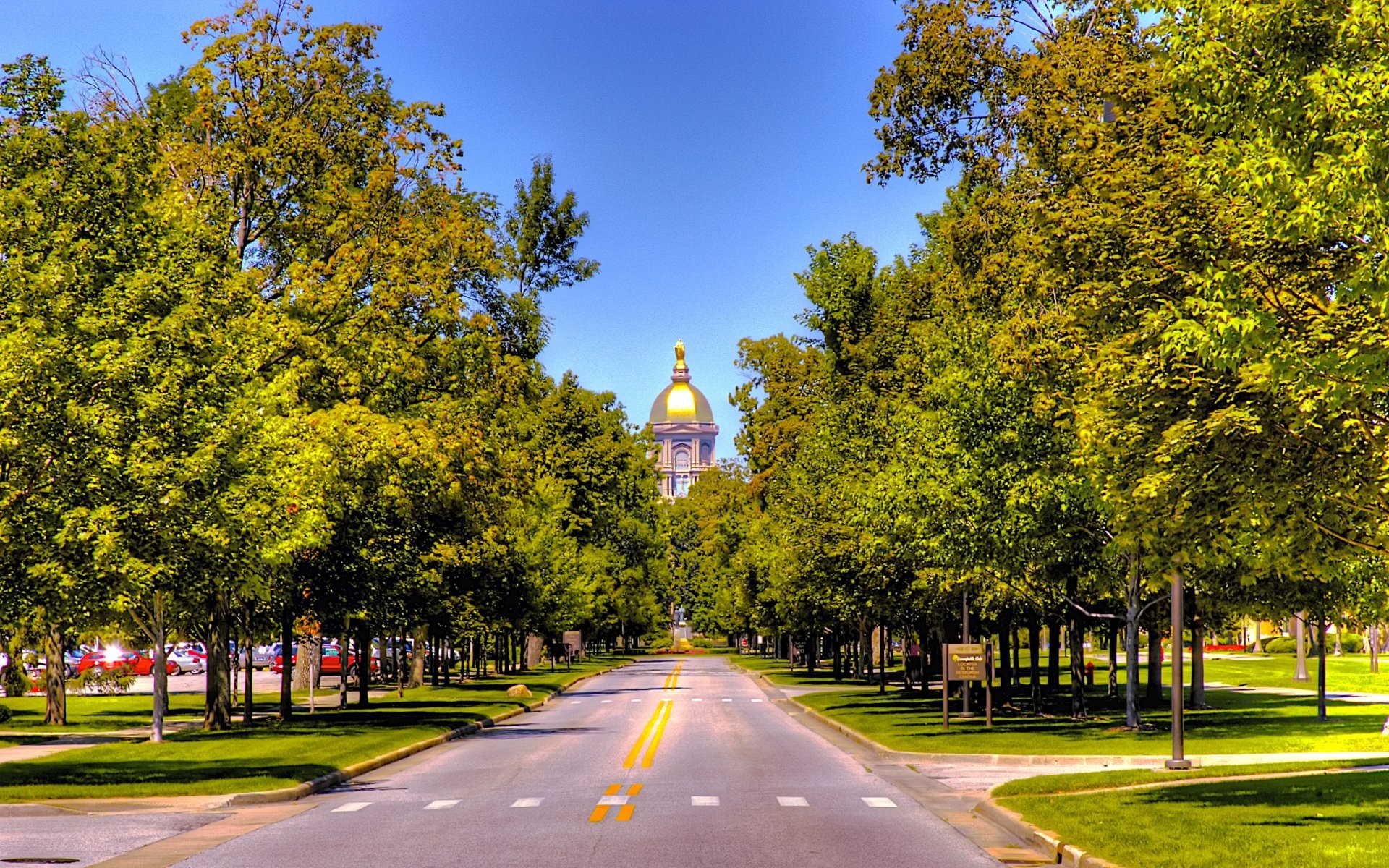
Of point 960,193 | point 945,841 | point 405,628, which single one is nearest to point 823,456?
point 960,193

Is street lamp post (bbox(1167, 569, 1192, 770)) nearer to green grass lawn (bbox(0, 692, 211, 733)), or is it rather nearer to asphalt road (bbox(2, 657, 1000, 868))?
asphalt road (bbox(2, 657, 1000, 868))

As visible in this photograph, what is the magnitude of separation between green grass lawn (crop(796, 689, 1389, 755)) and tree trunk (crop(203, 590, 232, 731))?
13876mm

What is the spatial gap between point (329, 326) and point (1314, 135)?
88.5 feet

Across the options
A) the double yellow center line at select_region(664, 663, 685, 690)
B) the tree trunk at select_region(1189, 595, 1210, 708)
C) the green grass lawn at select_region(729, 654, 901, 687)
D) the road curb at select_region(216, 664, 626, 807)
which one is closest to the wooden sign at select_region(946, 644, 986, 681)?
the road curb at select_region(216, 664, 626, 807)

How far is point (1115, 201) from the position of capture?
1925 centimetres

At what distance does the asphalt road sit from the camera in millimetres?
14766

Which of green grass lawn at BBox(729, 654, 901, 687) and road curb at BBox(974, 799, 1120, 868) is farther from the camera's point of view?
green grass lawn at BBox(729, 654, 901, 687)

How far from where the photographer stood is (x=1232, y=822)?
1603 cm

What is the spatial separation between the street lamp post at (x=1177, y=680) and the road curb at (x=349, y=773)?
1180cm

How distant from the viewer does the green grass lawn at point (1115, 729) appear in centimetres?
2816

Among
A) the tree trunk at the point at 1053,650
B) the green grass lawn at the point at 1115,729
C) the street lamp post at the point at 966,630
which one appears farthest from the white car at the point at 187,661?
the street lamp post at the point at 966,630

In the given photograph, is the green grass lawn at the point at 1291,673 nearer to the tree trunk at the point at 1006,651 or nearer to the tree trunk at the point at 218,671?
the tree trunk at the point at 1006,651

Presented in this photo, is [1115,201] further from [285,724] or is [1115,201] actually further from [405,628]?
[405,628]

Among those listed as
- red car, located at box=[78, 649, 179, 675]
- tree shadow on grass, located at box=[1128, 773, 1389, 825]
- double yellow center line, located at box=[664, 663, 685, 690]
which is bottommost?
double yellow center line, located at box=[664, 663, 685, 690]
